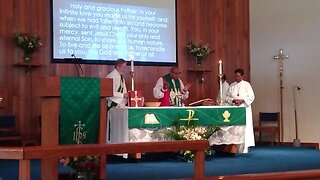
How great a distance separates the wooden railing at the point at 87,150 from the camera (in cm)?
249

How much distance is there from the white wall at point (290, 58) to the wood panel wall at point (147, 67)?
0.29 m

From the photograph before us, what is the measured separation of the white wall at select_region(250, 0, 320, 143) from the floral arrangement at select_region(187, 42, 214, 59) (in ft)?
5.09

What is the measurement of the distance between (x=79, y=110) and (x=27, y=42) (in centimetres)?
488

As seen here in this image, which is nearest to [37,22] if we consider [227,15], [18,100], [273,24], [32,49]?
[32,49]

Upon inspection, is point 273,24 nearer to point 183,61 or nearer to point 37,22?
point 183,61

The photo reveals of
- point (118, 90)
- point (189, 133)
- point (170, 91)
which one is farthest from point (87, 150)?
point (170, 91)

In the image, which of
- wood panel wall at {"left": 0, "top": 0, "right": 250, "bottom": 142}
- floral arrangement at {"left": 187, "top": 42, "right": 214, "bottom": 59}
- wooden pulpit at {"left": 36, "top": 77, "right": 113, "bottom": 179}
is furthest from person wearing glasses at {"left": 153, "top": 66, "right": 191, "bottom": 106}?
wooden pulpit at {"left": 36, "top": 77, "right": 113, "bottom": 179}

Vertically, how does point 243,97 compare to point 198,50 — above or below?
below

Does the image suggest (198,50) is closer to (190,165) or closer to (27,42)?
(27,42)

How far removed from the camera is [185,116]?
7.57 m

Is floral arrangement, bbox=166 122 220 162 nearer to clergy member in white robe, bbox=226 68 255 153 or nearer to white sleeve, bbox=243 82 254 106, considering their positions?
clergy member in white robe, bbox=226 68 255 153

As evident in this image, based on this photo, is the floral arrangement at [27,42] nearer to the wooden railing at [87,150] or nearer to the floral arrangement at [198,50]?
the floral arrangement at [198,50]

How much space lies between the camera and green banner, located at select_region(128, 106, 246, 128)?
282 inches

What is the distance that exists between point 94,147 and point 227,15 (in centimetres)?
885
